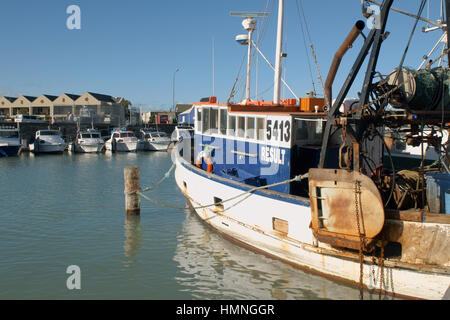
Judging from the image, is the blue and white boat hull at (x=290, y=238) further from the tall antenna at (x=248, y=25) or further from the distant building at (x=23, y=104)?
the distant building at (x=23, y=104)

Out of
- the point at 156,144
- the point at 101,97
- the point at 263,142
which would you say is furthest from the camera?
the point at 101,97

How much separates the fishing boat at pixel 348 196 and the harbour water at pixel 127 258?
78cm

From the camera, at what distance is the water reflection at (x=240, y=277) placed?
9320 mm

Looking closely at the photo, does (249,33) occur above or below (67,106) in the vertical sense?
below

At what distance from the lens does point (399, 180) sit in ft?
30.9

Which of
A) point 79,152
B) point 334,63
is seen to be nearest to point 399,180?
point 334,63

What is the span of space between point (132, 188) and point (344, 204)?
956 centimetres

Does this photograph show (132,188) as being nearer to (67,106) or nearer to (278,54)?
(278,54)

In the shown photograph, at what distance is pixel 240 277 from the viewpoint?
10.3m

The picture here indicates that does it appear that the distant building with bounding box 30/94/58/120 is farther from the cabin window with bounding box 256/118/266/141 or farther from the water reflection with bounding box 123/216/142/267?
the cabin window with bounding box 256/118/266/141

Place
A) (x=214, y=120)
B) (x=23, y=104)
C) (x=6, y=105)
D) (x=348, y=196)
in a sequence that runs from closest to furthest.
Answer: (x=348, y=196)
(x=214, y=120)
(x=23, y=104)
(x=6, y=105)

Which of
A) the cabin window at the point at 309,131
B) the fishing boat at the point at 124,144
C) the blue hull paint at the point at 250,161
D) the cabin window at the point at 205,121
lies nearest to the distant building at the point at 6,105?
the fishing boat at the point at 124,144

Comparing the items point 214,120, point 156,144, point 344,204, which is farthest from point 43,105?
point 344,204
